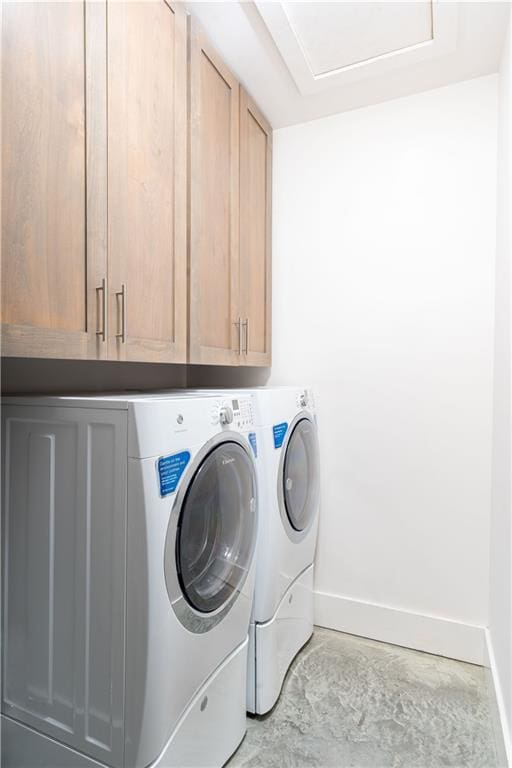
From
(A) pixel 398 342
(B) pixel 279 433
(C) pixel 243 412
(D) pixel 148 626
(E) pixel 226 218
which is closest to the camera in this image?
(D) pixel 148 626

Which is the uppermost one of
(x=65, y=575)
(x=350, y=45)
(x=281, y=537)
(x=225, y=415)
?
(x=350, y=45)

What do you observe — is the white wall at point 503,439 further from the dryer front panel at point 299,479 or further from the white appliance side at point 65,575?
the white appliance side at point 65,575

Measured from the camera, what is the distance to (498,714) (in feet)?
4.99

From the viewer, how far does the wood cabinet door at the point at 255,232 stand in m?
2.06

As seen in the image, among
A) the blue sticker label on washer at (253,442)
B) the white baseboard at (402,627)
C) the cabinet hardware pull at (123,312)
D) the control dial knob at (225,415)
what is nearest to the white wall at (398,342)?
the white baseboard at (402,627)

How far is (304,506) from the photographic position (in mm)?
2010

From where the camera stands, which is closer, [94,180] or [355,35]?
[94,180]

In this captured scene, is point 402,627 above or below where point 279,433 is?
below

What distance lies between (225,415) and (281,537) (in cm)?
67

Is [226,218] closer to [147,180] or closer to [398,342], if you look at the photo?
[147,180]

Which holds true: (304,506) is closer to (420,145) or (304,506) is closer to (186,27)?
(420,145)

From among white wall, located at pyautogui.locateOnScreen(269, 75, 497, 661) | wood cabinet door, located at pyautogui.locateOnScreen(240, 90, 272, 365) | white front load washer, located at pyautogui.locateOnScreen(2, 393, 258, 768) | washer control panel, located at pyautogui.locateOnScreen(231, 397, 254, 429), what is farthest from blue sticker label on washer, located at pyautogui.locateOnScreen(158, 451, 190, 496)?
white wall, located at pyautogui.locateOnScreen(269, 75, 497, 661)

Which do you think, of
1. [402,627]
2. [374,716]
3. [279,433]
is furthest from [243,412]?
[402,627]

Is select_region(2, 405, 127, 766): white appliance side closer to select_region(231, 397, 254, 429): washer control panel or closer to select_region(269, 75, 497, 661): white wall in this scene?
select_region(231, 397, 254, 429): washer control panel
